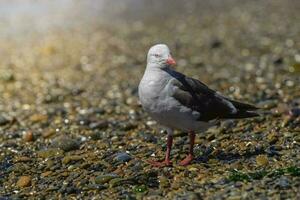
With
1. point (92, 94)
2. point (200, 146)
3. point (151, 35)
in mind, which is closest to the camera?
point (200, 146)

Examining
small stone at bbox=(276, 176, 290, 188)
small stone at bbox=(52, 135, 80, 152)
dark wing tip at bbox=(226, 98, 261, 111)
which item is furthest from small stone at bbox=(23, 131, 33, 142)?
small stone at bbox=(276, 176, 290, 188)

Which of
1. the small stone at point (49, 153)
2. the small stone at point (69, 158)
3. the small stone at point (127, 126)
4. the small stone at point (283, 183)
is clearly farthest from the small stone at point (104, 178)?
the small stone at point (127, 126)

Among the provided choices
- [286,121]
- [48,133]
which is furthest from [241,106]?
[48,133]

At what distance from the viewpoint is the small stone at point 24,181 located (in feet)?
26.7

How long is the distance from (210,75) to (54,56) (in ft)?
16.7

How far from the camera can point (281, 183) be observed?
274 inches

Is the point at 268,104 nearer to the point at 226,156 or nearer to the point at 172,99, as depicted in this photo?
the point at 226,156

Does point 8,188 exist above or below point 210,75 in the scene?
below

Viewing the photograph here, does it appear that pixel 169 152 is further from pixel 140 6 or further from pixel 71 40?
pixel 140 6

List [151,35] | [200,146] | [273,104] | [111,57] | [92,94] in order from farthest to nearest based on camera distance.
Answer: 1. [151,35]
2. [111,57]
3. [92,94]
4. [273,104]
5. [200,146]

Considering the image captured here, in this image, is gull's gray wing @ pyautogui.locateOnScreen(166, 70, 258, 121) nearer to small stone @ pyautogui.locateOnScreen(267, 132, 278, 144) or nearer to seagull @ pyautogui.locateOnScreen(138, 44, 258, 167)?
seagull @ pyautogui.locateOnScreen(138, 44, 258, 167)

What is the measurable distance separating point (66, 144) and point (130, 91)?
405 centimetres

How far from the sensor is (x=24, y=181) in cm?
821

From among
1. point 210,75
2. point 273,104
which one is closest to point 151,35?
point 210,75
